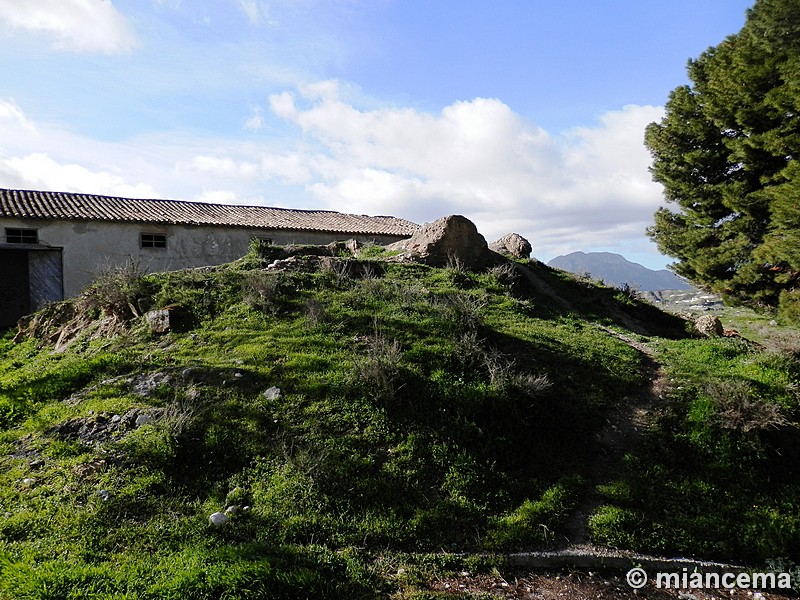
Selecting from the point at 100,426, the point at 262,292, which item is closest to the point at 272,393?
the point at 100,426

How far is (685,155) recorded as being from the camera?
16.3 m

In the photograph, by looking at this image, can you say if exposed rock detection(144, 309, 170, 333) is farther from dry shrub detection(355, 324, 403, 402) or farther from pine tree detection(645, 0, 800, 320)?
pine tree detection(645, 0, 800, 320)

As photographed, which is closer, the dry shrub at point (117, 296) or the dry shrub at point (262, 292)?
the dry shrub at point (262, 292)

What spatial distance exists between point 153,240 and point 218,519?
52.7 ft

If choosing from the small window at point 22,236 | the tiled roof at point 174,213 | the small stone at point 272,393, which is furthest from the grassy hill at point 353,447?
the tiled roof at point 174,213

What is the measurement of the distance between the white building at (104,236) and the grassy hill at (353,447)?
26.6 feet

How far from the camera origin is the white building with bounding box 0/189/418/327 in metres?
16.6

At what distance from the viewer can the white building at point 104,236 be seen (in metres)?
16.6

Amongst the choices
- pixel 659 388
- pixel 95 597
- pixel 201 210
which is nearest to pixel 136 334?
pixel 95 597

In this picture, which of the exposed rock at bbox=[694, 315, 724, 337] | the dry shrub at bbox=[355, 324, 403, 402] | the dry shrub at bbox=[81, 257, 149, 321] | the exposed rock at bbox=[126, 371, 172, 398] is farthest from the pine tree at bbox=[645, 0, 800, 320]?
the dry shrub at bbox=[81, 257, 149, 321]

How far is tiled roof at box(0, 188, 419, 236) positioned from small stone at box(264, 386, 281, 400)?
13895mm

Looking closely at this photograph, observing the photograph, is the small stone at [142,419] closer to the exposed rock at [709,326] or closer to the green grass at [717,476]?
the green grass at [717,476]

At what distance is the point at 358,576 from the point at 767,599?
12.0 ft

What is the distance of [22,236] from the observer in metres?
16.6
